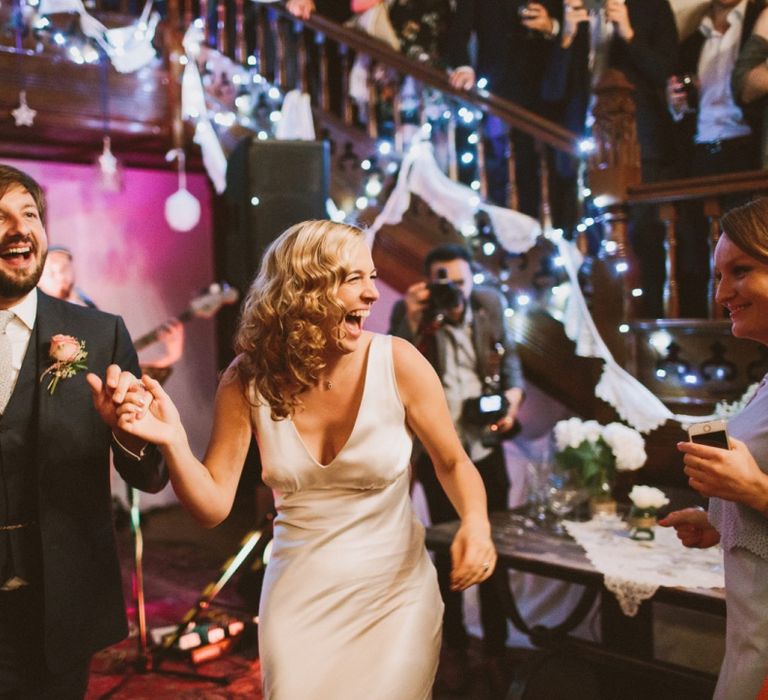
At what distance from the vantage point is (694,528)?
2002 millimetres

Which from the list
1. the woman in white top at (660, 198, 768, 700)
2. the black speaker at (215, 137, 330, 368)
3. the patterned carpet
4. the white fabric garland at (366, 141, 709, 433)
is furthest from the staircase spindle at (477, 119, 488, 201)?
the woman in white top at (660, 198, 768, 700)

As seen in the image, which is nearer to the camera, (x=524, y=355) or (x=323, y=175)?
(x=323, y=175)

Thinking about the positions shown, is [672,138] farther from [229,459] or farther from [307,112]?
[229,459]

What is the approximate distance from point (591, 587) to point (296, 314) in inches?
67.8

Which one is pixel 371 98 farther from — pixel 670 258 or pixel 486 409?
pixel 486 409

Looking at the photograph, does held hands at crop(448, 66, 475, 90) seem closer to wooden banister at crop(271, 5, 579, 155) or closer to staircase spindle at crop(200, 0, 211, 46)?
wooden banister at crop(271, 5, 579, 155)

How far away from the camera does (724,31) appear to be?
4113 mm

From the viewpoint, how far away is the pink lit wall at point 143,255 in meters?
6.62

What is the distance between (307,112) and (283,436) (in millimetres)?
3145

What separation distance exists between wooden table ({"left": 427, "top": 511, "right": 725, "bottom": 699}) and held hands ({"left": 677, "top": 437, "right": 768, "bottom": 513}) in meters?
0.86

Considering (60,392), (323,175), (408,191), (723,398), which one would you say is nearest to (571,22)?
(408,191)

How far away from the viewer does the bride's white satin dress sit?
1902 mm

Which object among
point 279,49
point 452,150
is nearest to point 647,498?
point 452,150

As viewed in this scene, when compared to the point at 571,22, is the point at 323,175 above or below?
below
